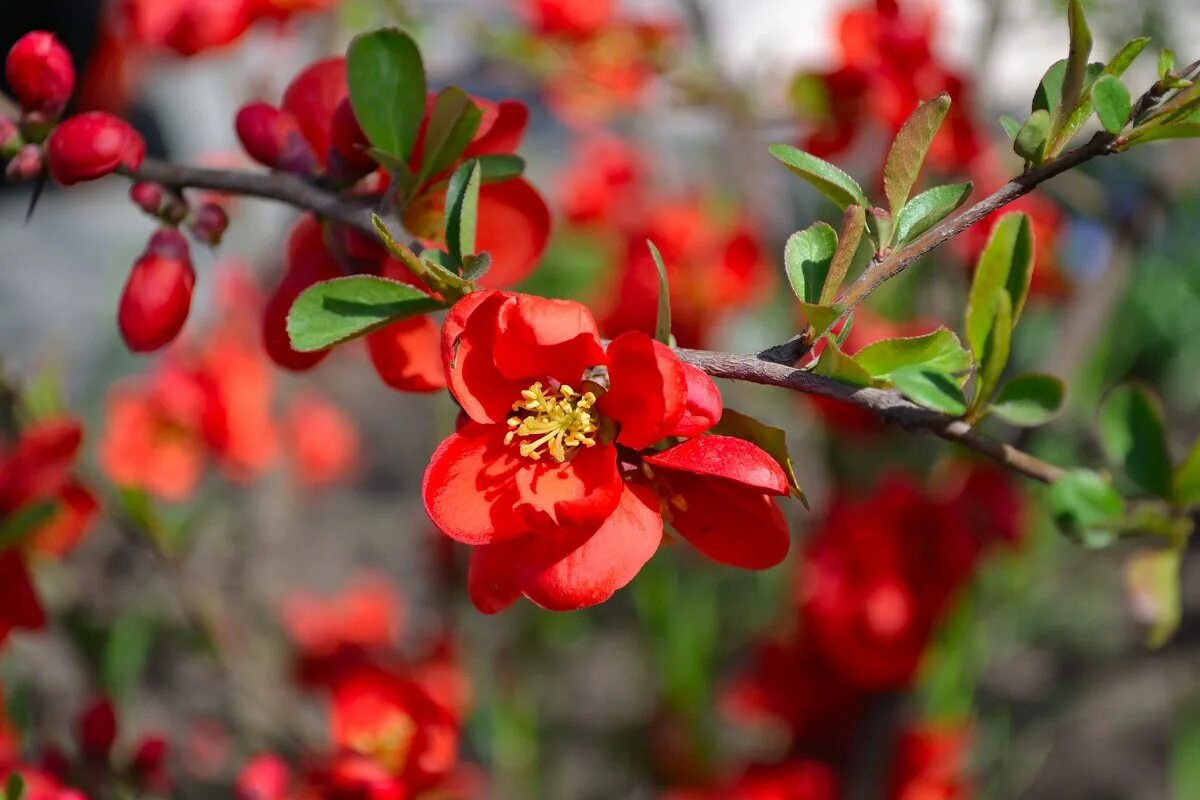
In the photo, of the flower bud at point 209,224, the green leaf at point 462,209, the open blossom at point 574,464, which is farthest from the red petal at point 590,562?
the flower bud at point 209,224

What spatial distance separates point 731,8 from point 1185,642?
2.47 meters

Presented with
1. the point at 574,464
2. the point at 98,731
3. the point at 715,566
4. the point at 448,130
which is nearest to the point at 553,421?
the point at 574,464

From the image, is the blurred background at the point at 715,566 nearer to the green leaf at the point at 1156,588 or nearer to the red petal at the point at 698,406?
the green leaf at the point at 1156,588

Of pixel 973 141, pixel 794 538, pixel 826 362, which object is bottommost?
pixel 794 538

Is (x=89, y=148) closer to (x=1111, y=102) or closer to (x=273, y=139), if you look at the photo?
(x=273, y=139)

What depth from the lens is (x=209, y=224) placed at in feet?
1.53

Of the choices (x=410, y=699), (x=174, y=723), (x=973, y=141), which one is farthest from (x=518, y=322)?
(x=174, y=723)

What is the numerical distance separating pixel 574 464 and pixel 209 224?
207mm

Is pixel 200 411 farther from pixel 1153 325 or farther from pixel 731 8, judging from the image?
pixel 731 8

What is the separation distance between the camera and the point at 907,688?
1.06 meters

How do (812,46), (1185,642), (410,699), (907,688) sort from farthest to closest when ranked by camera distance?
(812,46)
(1185,642)
(907,688)
(410,699)

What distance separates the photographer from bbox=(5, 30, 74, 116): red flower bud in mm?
421

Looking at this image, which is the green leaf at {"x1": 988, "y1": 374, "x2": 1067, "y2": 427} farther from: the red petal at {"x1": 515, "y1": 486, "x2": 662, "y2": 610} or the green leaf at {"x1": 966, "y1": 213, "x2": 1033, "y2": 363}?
the red petal at {"x1": 515, "y1": 486, "x2": 662, "y2": 610}

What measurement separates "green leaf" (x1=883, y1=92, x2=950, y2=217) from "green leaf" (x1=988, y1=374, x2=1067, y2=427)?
93 millimetres
